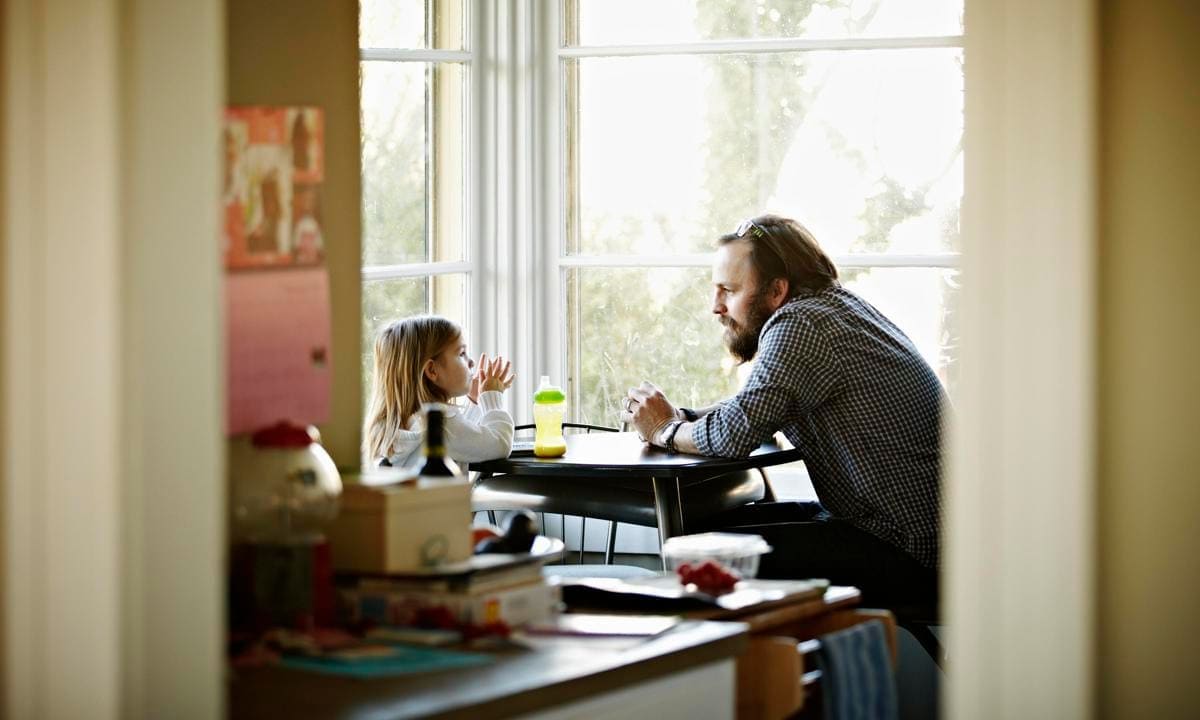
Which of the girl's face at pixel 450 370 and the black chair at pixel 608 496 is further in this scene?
the girl's face at pixel 450 370

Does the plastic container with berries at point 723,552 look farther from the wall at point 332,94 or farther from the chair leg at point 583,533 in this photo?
the chair leg at point 583,533

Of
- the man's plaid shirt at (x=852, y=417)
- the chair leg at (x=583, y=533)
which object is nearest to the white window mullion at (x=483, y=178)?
the chair leg at (x=583, y=533)

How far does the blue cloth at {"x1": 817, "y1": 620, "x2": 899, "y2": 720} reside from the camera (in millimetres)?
2439

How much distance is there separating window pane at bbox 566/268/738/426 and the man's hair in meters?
0.82

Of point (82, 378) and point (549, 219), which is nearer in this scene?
point (82, 378)

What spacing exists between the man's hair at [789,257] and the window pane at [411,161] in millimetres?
1074

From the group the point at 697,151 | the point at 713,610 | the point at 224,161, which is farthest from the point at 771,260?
the point at 224,161

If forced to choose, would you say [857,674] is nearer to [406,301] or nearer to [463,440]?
[463,440]

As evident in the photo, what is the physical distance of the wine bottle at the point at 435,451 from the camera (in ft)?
7.75

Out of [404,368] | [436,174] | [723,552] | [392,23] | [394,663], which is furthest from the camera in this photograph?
[436,174]

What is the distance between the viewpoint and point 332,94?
2.50 meters

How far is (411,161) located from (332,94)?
2351 millimetres

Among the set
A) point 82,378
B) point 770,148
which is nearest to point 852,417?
point 770,148

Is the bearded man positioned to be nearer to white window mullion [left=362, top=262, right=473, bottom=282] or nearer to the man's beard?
the man's beard
